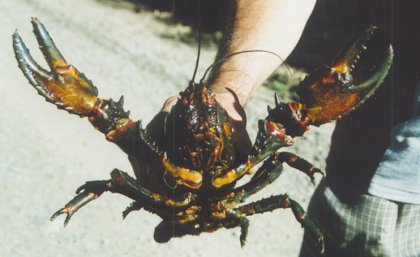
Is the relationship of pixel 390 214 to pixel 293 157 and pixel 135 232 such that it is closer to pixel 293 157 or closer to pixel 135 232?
pixel 293 157

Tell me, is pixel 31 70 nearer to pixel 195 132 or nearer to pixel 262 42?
pixel 195 132

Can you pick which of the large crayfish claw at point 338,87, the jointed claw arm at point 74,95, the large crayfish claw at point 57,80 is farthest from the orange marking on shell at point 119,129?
the large crayfish claw at point 338,87

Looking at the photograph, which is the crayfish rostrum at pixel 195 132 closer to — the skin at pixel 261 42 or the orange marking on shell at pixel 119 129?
the orange marking on shell at pixel 119 129

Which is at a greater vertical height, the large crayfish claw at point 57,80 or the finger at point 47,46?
the finger at point 47,46

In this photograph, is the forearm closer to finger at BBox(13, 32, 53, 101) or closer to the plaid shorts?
the plaid shorts

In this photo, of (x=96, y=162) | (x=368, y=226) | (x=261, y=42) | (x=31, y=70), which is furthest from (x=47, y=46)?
(x=96, y=162)
